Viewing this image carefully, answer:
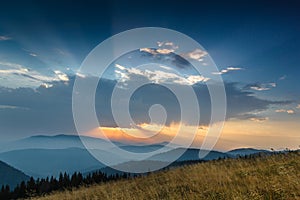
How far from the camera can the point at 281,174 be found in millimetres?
8969

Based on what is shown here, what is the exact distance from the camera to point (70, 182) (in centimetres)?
2977

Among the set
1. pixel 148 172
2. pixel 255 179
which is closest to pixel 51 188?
pixel 148 172

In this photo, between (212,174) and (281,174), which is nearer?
(281,174)

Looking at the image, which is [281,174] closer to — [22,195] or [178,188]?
[178,188]

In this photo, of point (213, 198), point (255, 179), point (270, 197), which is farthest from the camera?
point (255, 179)

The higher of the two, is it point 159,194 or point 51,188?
point 159,194

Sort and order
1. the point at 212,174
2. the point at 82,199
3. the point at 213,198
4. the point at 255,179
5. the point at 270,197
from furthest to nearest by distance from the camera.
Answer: the point at 82,199, the point at 212,174, the point at 255,179, the point at 213,198, the point at 270,197

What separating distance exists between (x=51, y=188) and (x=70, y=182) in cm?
201

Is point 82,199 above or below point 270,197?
below

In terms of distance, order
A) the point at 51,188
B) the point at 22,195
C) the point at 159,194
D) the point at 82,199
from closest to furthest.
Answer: the point at 159,194 < the point at 82,199 < the point at 22,195 < the point at 51,188

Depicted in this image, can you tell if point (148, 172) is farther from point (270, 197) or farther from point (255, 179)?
point (270, 197)

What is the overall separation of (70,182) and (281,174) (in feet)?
83.5

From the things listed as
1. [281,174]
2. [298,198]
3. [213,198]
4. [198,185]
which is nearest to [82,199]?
[198,185]

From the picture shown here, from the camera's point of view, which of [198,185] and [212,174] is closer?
[198,185]
